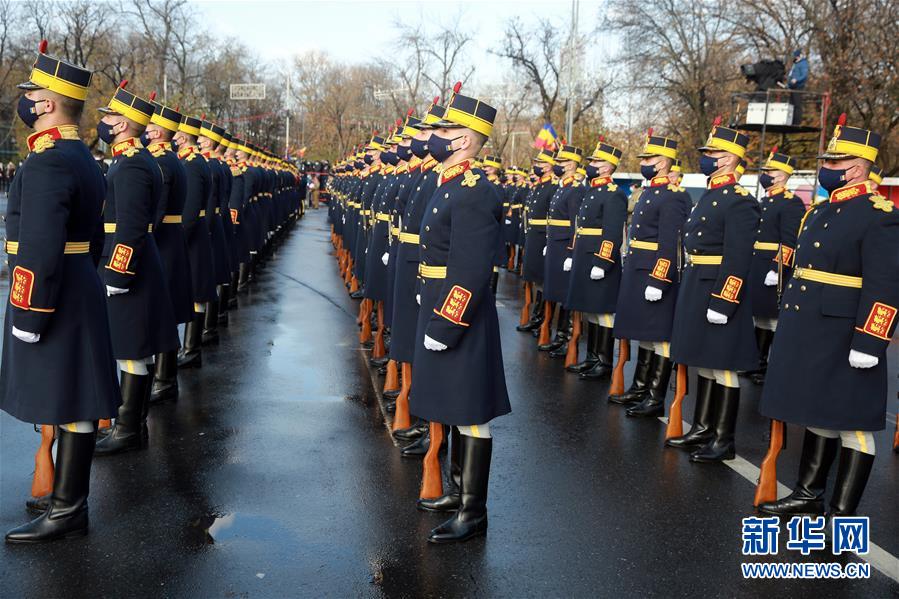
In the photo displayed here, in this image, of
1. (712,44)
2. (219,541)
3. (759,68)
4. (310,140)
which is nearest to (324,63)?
(310,140)

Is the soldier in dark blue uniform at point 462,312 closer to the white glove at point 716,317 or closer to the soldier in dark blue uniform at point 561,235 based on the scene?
the white glove at point 716,317

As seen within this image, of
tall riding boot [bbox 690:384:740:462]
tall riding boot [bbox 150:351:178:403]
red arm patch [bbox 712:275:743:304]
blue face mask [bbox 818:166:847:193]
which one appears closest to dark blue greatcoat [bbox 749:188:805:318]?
tall riding boot [bbox 690:384:740:462]

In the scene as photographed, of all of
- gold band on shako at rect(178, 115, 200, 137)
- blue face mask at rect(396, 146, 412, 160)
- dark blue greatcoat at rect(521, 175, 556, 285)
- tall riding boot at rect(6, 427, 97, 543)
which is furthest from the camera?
dark blue greatcoat at rect(521, 175, 556, 285)

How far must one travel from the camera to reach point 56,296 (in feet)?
12.7

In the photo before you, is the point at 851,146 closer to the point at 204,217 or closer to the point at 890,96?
the point at 204,217

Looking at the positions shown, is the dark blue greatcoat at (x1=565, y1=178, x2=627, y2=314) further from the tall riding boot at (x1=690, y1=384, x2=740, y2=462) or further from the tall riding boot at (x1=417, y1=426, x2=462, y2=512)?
the tall riding boot at (x1=417, y1=426, x2=462, y2=512)

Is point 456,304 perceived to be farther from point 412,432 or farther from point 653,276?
point 653,276

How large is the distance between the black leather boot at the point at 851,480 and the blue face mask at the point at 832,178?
1.43 metres

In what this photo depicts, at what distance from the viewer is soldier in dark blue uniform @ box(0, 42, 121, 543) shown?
150 inches

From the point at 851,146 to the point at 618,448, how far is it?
2510mm

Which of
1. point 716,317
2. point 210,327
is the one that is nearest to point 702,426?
point 716,317

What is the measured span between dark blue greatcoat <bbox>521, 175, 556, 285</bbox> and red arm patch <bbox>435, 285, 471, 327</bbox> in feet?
20.2

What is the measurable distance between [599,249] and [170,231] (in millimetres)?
3843

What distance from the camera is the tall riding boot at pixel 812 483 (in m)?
4.59
